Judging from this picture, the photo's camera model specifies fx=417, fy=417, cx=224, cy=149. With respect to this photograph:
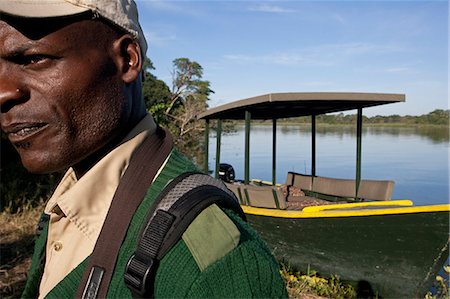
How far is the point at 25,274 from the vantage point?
15.4 ft

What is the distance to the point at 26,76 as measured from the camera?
3.23 ft

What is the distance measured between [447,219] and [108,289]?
5222 millimetres

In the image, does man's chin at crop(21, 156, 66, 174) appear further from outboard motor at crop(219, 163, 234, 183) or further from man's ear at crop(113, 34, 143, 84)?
outboard motor at crop(219, 163, 234, 183)

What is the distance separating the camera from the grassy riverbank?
4.55 meters

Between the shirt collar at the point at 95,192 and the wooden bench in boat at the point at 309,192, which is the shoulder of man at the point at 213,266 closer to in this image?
the shirt collar at the point at 95,192

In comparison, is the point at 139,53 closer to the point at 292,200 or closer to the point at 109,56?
the point at 109,56

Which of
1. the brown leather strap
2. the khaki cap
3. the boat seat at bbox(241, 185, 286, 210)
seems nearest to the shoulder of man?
the brown leather strap

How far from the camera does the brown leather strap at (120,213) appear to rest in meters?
0.86

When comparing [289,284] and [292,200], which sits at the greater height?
[292,200]

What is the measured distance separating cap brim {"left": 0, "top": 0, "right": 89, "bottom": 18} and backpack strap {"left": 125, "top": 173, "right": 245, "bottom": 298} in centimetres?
47

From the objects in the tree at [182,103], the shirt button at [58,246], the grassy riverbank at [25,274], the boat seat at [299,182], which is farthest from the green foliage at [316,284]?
the tree at [182,103]

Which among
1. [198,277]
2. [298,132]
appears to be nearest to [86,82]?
[198,277]

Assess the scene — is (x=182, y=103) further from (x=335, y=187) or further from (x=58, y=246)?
(x=58, y=246)

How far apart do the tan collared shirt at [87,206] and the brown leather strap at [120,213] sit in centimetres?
4
